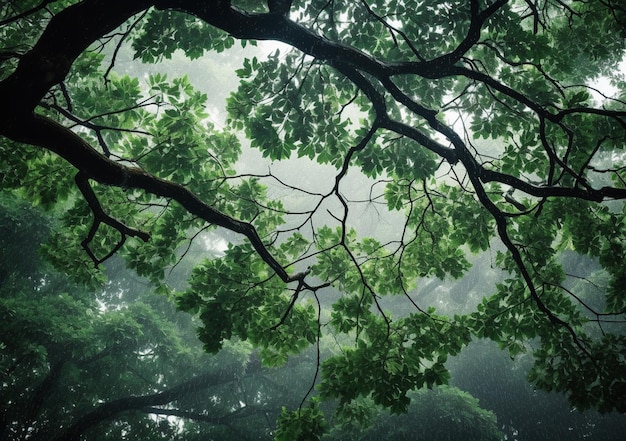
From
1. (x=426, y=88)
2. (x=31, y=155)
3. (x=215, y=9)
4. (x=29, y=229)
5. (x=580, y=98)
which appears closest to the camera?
(x=215, y=9)

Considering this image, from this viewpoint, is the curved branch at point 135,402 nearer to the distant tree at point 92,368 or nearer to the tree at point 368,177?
the distant tree at point 92,368

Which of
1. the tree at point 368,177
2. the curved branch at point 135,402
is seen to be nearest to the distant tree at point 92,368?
the curved branch at point 135,402

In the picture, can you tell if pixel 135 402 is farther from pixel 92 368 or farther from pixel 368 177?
pixel 368 177

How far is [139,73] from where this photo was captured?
84.7 ft

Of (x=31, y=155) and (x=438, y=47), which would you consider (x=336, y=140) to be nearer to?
Result: (x=438, y=47)

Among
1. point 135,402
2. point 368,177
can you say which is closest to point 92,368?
point 135,402

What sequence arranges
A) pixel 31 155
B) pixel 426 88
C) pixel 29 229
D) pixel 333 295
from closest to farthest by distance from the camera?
pixel 31 155 → pixel 426 88 → pixel 29 229 → pixel 333 295

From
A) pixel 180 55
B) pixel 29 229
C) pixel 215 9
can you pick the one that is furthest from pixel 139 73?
pixel 215 9

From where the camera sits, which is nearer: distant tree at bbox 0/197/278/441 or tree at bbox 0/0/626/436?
tree at bbox 0/0/626/436

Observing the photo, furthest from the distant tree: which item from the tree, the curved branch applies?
the tree

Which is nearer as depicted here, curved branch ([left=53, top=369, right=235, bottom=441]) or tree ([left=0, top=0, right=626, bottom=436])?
tree ([left=0, top=0, right=626, bottom=436])

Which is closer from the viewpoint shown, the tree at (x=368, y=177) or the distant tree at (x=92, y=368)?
the tree at (x=368, y=177)

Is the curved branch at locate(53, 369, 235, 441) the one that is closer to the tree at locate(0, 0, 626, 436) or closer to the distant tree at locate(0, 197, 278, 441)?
the distant tree at locate(0, 197, 278, 441)

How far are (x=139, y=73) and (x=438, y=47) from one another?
26.5 metres
